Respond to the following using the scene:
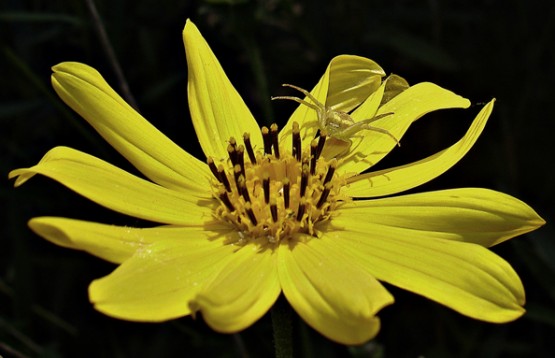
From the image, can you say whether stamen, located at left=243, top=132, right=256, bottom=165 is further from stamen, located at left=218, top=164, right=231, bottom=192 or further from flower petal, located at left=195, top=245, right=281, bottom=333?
flower petal, located at left=195, top=245, right=281, bottom=333

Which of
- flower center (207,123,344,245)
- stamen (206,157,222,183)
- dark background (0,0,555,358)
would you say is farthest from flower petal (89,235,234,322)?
dark background (0,0,555,358)

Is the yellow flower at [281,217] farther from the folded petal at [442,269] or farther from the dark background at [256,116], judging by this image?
the dark background at [256,116]

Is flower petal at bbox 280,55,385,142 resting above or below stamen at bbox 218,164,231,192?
above

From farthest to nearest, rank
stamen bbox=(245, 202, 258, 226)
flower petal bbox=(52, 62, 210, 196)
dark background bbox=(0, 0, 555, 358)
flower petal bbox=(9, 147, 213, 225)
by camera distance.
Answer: dark background bbox=(0, 0, 555, 358) → flower petal bbox=(52, 62, 210, 196) → stamen bbox=(245, 202, 258, 226) → flower petal bbox=(9, 147, 213, 225)

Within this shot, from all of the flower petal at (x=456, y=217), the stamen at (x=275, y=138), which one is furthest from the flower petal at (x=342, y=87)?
the flower petal at (x=456, y=217)

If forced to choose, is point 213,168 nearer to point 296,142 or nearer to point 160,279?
point 296,142

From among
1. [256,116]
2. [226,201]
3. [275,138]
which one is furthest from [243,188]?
[256,116]
